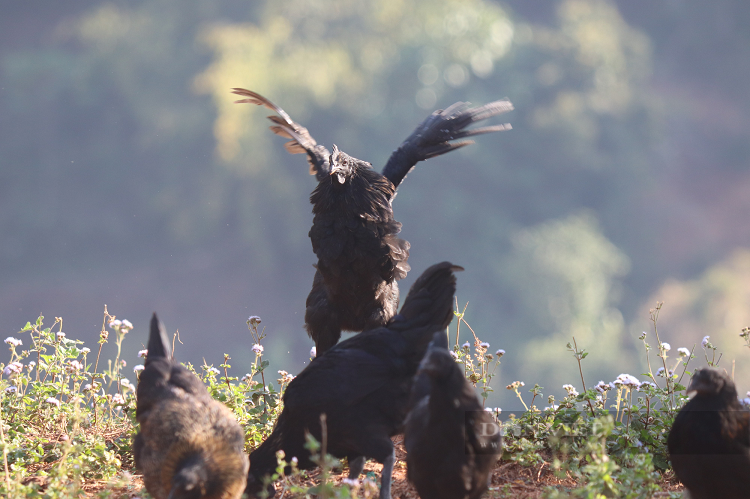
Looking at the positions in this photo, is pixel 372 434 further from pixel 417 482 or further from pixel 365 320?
pixel 365 320

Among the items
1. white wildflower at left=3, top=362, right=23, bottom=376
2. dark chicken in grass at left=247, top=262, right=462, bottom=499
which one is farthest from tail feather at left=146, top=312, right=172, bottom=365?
white wildflower at left=3, top=362, right=23, bottom=376

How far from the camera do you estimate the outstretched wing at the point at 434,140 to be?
5027 millimetres

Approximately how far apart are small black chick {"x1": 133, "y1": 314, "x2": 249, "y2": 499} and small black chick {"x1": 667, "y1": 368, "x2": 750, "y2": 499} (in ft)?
6.85

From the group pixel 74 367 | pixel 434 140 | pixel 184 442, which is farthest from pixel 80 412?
pixel 434 140

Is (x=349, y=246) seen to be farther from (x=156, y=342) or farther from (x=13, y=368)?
(x=13, y=368)

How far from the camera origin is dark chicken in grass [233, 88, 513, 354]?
13.9 ft

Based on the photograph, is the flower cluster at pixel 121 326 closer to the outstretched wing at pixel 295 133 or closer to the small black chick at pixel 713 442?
the outstretched wing at pixel 295 133

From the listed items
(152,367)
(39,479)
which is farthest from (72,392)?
(152,367)

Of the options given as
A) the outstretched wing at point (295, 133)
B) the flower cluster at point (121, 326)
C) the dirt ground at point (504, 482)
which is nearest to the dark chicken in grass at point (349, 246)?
the outstretched wing at point (295, 133)

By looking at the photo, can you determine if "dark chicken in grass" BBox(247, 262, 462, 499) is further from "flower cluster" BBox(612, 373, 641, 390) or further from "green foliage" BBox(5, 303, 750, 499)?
"flower cluster" BBox(612, 373, 641, 390)

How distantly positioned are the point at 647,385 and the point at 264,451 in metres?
2.51

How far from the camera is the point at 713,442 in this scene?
2.78m

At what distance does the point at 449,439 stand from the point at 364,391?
0.77 metres

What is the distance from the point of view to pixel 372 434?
312 centimetres
